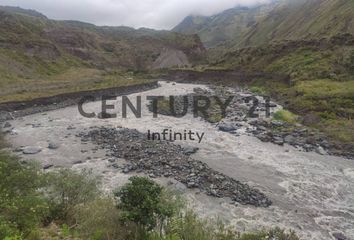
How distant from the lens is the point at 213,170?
2678cm

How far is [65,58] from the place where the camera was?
388ft

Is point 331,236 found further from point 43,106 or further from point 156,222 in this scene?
point 43,106

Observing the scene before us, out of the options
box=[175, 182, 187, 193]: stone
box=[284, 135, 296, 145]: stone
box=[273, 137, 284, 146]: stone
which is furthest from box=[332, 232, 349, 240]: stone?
box=[284, 135, 296, 145]: stone

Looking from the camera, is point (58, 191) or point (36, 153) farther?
point (36, 153)

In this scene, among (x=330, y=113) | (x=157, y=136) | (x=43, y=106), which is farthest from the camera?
(x=43, y=106)

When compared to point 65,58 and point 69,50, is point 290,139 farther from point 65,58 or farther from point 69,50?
point 69,50

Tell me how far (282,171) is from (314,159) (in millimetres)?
4448

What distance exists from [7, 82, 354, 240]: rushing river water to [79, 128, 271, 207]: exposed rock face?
33.4 inches

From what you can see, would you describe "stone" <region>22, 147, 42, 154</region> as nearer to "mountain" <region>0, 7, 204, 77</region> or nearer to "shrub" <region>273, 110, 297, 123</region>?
"shrub" <region>273, 110, 297, 123</region>

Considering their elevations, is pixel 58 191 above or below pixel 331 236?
above

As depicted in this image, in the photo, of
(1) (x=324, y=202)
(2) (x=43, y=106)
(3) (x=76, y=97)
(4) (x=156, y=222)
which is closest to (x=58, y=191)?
(4) (x=156, y=222)

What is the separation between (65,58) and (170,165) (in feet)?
329

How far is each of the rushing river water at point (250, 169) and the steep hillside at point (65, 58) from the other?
68.0 feet

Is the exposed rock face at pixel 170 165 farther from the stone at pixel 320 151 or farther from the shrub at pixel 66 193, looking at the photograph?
the stone at pixel 320 151
